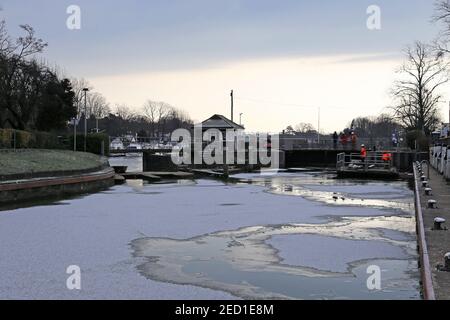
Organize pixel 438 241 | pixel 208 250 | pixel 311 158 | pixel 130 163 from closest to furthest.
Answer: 1. pixel 438 241
2. pixel 208 250
3. pixel 311 158
4. pixel 130 163

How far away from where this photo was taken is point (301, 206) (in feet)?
62.0

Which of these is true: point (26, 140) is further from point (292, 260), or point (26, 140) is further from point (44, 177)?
point (292, 260)

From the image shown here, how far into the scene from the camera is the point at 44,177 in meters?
22.0

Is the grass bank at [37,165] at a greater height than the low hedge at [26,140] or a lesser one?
lesser

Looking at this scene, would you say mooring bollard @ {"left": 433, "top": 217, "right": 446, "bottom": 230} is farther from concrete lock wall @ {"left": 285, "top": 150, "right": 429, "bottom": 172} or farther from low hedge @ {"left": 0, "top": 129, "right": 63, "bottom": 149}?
concrete lock wall @ {"left": 285, "top": 150, "right": 429, "bottom": 172}

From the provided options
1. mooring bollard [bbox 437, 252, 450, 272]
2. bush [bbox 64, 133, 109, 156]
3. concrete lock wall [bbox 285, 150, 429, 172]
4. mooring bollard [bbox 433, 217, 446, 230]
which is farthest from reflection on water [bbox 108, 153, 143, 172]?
mooring bollard [bbox 437, 252, 450, 272]

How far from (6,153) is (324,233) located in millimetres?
17804

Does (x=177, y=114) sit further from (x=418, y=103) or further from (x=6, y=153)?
(x=6, y=153)

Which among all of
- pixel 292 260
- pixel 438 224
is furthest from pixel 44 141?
pixel 438 224

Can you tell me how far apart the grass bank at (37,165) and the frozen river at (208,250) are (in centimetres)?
253

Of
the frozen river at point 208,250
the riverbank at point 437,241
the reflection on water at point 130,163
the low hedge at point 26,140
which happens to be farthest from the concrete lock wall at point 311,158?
the frozen river at point 208,250

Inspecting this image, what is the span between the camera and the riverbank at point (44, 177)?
1978 centimetres

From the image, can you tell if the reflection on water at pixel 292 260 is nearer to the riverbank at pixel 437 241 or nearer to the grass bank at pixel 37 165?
the riverbank at pixel 437 241

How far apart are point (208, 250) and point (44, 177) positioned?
1269 cm
